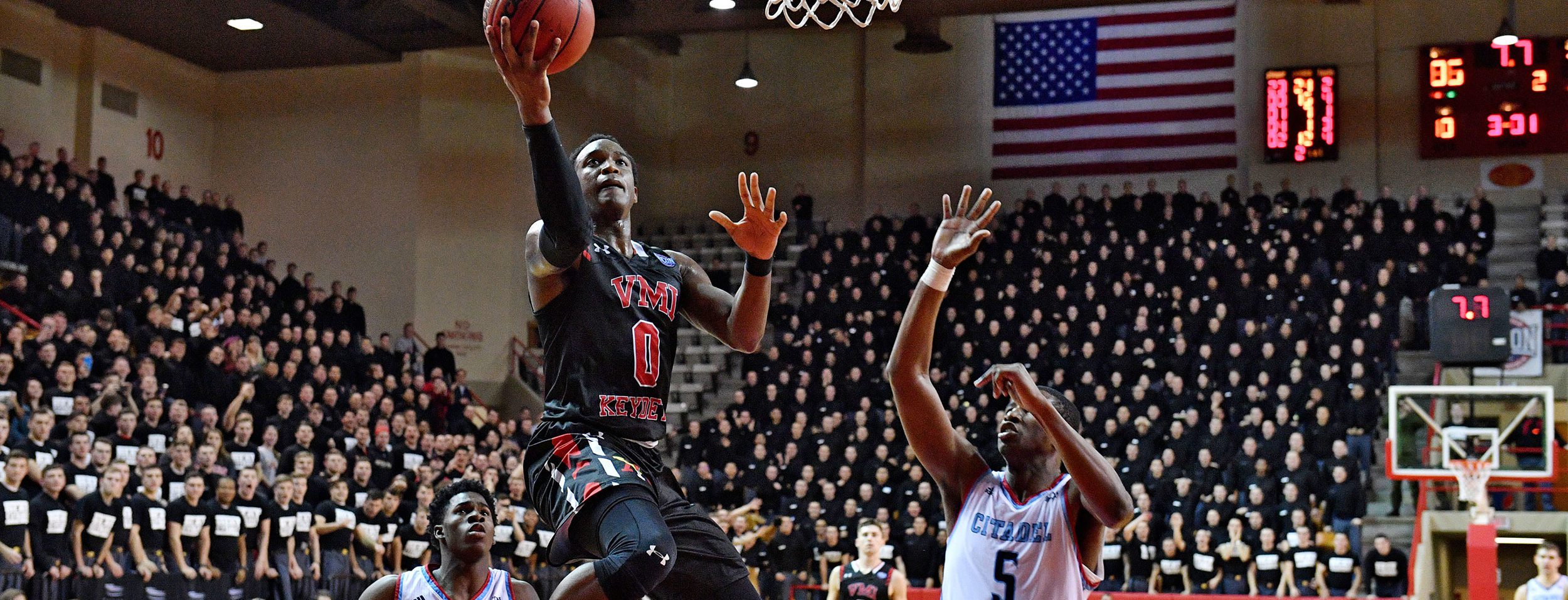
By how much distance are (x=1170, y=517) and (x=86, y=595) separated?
11.5 m

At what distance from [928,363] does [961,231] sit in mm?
424

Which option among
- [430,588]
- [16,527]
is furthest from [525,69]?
[16,527]

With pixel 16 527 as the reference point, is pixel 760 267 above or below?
above

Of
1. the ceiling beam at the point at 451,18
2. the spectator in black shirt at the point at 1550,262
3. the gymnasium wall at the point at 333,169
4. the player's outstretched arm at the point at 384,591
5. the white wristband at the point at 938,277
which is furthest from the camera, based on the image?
the gymnasium wall at the point at 333,169

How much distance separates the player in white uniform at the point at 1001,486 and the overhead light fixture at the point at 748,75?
75.8ft

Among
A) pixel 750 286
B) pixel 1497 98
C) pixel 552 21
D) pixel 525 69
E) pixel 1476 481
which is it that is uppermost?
pixel 1497 98

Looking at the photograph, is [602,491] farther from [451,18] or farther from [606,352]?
[451,18]

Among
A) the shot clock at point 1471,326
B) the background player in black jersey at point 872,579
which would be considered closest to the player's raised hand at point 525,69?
the background player in black jersey at point 872,579

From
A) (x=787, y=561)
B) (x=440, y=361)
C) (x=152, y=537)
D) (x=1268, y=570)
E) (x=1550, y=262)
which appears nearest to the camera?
(x=152, y=537)

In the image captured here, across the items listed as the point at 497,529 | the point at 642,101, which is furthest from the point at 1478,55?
the point at 497,529

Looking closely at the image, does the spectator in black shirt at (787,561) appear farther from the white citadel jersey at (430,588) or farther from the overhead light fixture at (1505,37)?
the overhead light fixture at (1505,37)

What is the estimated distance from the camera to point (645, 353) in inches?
195

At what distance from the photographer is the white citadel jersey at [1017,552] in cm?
474

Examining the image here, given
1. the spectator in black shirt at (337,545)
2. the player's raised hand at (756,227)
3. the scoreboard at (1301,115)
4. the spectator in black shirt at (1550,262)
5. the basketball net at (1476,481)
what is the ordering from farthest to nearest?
the scoreboard at (1301,115)
the spectator in black shirt at (1550,262)
the basketball net at (1476,481)
the spectator in black shirt at (337,545)
the player's raised hand at (756,227)
